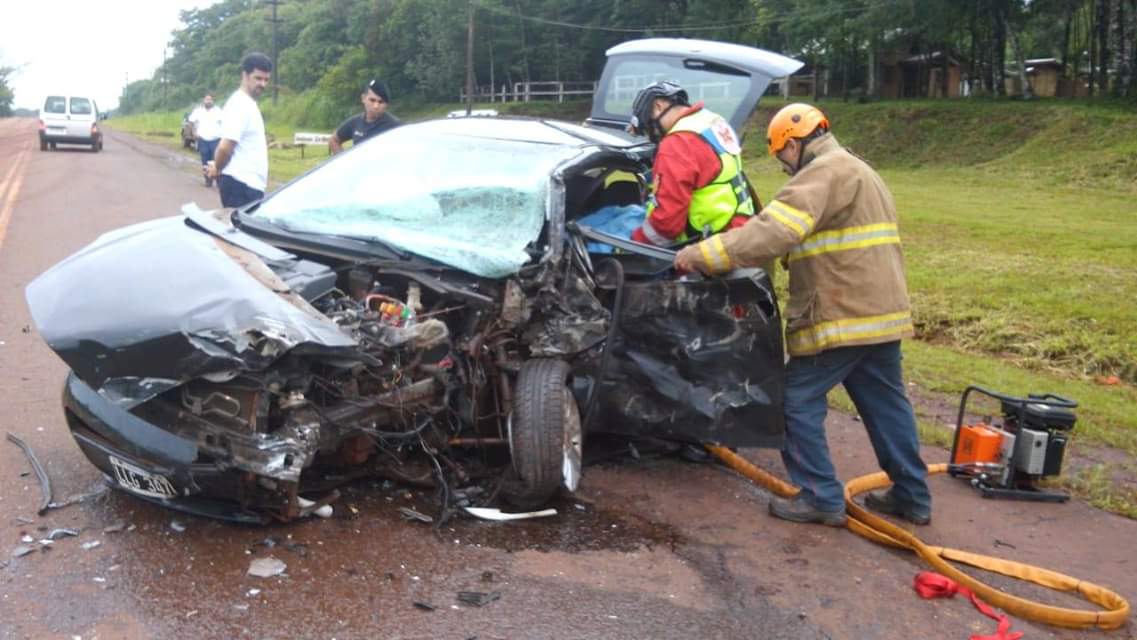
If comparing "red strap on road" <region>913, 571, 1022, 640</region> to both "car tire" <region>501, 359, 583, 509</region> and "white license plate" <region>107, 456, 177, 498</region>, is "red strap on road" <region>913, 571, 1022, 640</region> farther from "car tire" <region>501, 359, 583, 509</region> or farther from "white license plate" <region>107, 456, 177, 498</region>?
"white license plate" <region>107, 456, 177, 498</region>

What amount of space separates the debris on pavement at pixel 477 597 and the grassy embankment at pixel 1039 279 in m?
3.25

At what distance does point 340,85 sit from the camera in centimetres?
6400

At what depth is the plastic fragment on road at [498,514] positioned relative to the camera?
4.48 m

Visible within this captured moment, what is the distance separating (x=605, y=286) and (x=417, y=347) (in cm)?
102

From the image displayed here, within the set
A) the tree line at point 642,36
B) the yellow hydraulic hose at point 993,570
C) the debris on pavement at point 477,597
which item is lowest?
the yellow hydraulic hose at point 993,570

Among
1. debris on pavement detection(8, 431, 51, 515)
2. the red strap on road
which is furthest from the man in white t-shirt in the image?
the red strap on road

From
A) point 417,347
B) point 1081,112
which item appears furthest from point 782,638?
point 1081,112

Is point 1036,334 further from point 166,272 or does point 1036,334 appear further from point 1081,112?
point 1081,112

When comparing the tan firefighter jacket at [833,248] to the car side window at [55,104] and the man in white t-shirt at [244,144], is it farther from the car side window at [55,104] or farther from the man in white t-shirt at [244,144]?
the car side window at [55,104]

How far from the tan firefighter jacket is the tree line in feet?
102

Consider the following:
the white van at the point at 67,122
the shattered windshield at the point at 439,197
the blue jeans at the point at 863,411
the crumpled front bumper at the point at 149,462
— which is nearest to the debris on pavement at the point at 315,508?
the crumpled front bumper at the point at 149,462

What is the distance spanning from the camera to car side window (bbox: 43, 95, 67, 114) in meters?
29.8

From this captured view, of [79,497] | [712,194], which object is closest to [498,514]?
[79,497]

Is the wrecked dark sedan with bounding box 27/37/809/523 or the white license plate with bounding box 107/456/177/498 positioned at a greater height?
the wrecked dark sedan with bounding box 27/37/809/523
